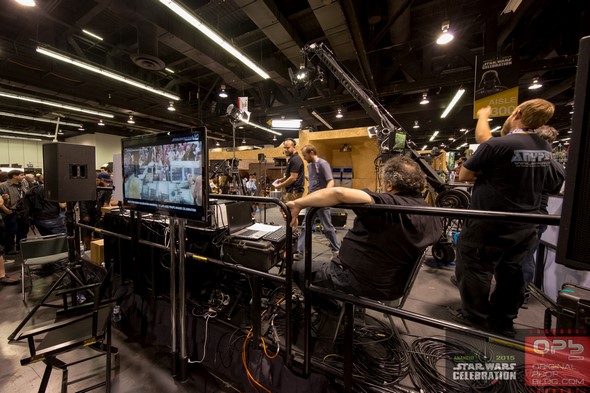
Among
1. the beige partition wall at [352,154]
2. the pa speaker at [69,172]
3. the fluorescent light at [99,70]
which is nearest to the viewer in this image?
the pa speaker at [69,172]

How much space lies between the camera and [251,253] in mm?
1603

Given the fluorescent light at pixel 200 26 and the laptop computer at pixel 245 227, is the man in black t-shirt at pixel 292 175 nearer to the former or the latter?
the laptop computer at pixel 245 227

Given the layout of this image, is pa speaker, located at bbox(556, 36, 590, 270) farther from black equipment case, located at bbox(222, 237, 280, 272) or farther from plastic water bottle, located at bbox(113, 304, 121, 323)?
plastic water bottle, located at bbox(113, 304, 121, 323)

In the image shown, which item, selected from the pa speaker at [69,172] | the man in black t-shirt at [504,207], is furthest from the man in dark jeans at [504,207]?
the pa speaker at [69,172]

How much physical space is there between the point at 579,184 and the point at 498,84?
14.7ft

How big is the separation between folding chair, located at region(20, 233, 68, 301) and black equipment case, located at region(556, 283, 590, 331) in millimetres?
4419

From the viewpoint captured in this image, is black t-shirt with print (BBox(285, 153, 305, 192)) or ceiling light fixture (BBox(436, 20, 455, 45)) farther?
black t-shirt with print (BBox(285, 153, 305, 192))

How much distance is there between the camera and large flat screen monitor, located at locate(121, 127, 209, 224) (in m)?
1.37

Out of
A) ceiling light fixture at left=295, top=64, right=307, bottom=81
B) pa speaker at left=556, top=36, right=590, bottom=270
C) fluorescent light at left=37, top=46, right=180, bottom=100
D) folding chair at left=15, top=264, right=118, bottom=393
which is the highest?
fluorescent light at left=37, top=46, right=180, bottom=100

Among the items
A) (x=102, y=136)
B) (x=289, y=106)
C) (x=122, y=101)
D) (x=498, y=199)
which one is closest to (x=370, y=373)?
(x=498, y=199)

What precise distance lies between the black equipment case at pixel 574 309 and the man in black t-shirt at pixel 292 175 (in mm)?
→ 3227

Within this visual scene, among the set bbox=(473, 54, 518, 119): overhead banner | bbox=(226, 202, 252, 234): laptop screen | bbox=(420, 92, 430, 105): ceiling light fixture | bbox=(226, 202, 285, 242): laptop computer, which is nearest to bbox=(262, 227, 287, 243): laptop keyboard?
bbox=(226, 202, 285, 242): laptop computer

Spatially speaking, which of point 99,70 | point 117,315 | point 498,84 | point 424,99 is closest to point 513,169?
point 498,84

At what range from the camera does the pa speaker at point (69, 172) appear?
2.16 metres
